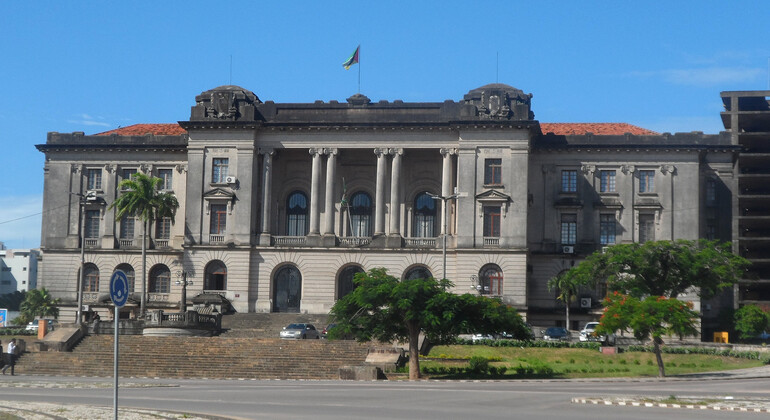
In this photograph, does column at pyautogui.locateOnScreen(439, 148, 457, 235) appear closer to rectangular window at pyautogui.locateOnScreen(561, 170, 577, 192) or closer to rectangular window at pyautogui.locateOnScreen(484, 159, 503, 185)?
rectangular window at pyautogui.locateOnScreen(484, 159, 503, 185)

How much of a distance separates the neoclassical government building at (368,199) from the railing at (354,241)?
10cm

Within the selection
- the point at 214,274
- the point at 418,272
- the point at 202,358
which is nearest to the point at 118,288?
the point at 202,358

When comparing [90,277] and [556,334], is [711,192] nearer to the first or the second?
[556,334]

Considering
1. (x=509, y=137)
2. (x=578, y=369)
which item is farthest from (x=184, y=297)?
(x=578, y=369)

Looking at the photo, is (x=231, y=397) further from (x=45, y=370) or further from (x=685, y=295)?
A: (x=685, y=295)

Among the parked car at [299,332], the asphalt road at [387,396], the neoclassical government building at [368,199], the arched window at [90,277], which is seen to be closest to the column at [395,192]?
the neoclassical government building at [368,199]

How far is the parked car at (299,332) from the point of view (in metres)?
62.3

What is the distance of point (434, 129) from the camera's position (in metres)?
76.9

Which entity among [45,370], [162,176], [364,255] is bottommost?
[45,370]

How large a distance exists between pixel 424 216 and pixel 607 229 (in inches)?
545

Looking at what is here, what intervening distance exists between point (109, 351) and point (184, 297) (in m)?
16.5

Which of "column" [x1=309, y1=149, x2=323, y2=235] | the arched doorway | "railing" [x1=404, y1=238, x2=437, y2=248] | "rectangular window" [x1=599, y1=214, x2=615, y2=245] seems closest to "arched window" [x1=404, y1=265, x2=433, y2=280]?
"railing" [x1=404, y1=238, x2=437, y2=248]

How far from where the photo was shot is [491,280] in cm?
7506

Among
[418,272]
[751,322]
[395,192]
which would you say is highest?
[395,192]
